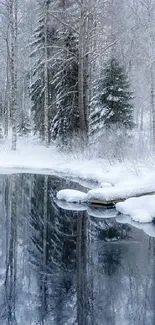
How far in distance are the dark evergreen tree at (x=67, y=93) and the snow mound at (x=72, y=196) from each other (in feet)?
30.4

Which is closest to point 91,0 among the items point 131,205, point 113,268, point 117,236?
point 131,205

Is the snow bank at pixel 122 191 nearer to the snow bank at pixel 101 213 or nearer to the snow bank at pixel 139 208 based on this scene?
the snow bank at pixel 101 213

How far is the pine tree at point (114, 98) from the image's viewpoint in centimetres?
1925

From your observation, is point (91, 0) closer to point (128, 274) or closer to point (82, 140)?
point (82, 140)

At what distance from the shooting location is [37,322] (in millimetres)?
4840

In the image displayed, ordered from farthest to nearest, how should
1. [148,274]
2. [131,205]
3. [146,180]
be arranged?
1. [146,180]
2. [131,205]
3. [148,274]

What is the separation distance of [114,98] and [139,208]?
9777mm

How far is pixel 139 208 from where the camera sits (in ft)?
34.4

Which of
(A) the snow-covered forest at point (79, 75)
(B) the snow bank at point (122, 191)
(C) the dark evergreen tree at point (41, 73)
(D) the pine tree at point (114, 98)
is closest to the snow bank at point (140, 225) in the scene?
(B) the snow bank at point (122, 191)

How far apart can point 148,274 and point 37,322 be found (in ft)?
7.44

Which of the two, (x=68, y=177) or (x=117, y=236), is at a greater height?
(x=68, y=177)

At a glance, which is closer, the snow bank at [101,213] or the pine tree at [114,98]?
the snow bank at [101,213]

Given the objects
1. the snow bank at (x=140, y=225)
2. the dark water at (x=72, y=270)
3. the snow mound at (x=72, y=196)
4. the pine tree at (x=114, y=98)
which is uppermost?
the pine tree at (x=114, y=98)

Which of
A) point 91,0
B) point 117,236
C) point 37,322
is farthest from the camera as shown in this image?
point 91,0
